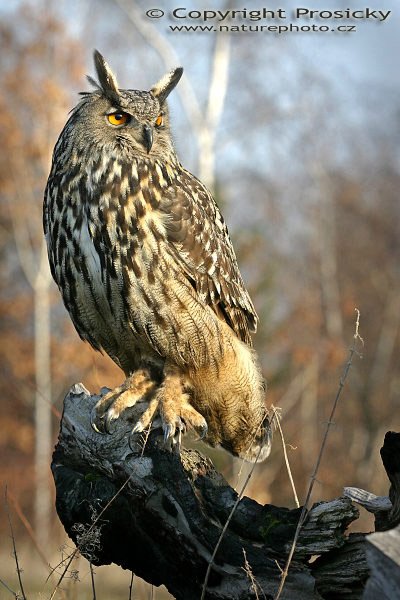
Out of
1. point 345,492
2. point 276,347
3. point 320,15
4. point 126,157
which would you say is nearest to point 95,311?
point 126,157

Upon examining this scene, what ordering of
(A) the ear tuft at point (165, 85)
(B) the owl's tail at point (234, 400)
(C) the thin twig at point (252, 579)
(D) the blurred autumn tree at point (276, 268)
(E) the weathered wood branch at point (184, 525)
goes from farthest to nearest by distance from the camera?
(D) the blurred autumn tree at point (276, 268) → (A) the ear tuft at point (165, 85) → (B) the owl's tail at point (234, 400) → (E) the weathered wood branch at point (184, 525) → (C) the thin twig at point (252, 579)

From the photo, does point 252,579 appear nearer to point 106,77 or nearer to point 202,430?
point 202,430

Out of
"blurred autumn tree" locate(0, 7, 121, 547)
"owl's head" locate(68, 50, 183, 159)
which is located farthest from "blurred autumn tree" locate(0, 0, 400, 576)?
"owl's head" locate(68, 50, 183, 159)

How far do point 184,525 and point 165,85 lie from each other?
2183 mm

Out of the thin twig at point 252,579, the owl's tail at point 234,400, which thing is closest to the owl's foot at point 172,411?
the owl's tail at point 234,400

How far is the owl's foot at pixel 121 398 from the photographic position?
11.0 feet

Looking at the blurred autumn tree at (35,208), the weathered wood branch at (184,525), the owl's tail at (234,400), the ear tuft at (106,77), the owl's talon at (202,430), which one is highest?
the blurred autumn tree at (35,208)

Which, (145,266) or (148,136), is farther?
(148,136)

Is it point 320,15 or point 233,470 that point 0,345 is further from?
point 320,15

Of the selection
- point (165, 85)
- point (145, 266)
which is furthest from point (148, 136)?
point (145, 266)

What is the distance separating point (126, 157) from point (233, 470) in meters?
6.77

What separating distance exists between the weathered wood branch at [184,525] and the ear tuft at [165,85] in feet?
5.28

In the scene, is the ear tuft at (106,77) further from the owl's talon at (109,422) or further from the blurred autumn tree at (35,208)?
the blurred autumn tree at (35,208)

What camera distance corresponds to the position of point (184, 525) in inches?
108
